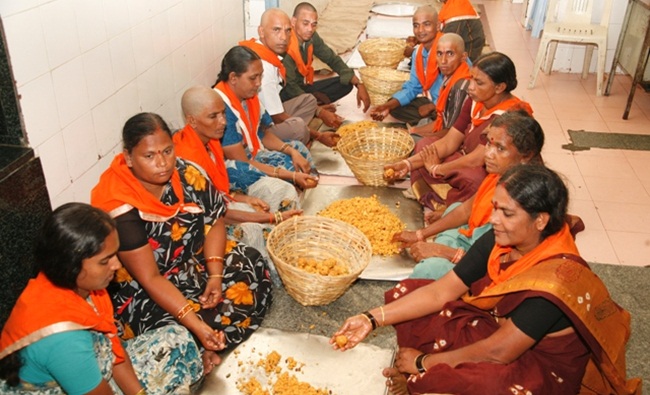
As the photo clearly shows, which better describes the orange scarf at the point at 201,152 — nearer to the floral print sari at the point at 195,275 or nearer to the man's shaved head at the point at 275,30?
the floral print sari at the point at 195,275

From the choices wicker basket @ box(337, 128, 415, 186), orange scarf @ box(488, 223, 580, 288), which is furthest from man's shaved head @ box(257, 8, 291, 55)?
orange scarf @ box(488, 223, 580, 288)

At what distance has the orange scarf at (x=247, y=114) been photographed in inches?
147

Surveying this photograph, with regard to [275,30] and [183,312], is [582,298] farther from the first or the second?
[275,30]

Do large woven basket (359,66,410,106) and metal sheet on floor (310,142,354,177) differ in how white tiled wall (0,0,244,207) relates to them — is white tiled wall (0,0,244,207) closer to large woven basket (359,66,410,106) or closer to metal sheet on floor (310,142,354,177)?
metal sheet on floor (310,142,354,177)

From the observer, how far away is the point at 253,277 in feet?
9.91

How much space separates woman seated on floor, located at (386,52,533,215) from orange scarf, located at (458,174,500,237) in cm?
44

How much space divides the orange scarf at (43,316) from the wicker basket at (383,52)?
4.89m

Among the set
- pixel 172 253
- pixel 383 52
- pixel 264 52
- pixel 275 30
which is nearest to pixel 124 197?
pixel 172 253

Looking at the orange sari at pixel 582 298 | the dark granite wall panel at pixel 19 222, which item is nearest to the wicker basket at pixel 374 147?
the orange sari at pixel 582 298

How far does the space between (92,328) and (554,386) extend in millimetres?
1711

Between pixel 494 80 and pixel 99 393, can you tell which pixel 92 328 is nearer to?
pixel 99 393

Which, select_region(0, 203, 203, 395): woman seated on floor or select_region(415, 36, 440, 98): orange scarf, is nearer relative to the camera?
select_region(0, 203, 203, 395): woman seated on floor

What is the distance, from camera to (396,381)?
2.54 m

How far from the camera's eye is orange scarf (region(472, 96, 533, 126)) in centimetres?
356
